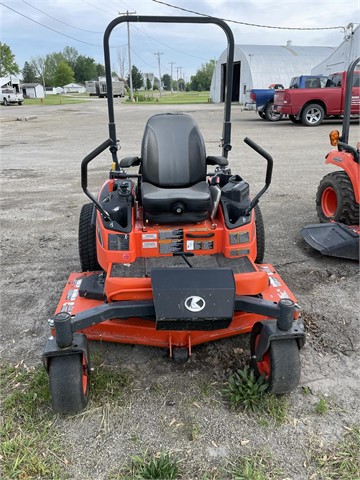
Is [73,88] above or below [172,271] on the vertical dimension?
below

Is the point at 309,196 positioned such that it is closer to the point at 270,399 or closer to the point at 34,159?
the point at 270,399

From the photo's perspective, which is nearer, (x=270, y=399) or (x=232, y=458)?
(x=232, y=458)

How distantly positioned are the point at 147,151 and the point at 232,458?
80.7 inches

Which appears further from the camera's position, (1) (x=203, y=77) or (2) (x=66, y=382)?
(1) (x=203, y=77)

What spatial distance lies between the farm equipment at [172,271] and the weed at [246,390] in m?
0.06

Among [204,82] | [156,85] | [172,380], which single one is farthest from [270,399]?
[156,85]

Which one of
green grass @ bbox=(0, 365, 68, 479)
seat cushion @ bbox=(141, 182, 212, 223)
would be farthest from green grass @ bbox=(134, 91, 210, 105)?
green grass @ bbox=(0, 365, 68, 479)

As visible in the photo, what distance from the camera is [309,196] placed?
6.32 m

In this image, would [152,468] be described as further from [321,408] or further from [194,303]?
[321,408]

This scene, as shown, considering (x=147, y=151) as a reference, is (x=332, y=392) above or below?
below

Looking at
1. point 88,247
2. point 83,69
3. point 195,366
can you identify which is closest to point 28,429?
point 195,366

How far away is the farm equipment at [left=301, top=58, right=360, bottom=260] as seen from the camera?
4021 millimetres

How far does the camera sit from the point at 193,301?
2.23 metres

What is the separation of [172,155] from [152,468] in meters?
2.00
